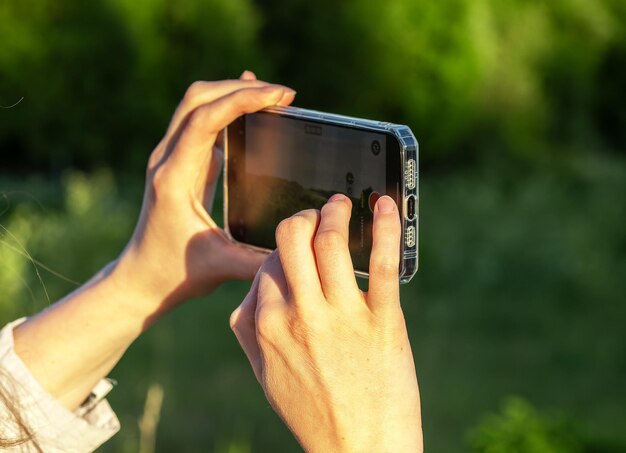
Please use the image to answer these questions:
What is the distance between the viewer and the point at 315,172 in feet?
4.37

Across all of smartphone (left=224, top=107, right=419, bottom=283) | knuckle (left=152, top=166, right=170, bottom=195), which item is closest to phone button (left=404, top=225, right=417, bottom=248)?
smartphone (left=224, top=107, right=419, bottom=283)

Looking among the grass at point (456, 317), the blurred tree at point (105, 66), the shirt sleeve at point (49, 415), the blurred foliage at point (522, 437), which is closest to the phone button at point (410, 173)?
the shirt sleeve at point (49, 415)

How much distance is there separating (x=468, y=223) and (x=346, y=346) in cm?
747

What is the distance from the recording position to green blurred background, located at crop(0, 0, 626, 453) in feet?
19.8

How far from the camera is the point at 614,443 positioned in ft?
12.4

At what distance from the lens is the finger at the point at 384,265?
0.86 meters

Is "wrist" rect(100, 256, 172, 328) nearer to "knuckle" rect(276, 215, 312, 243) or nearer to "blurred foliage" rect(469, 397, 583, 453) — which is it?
"knuckle" rect(276, 215, 312, 243)

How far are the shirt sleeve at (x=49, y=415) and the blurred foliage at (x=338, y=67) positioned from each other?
22.8ft

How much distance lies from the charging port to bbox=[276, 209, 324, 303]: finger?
24 cm

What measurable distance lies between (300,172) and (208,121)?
0.14m

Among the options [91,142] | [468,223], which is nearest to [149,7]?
[91,142]

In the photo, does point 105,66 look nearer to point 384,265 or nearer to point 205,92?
point 205,92

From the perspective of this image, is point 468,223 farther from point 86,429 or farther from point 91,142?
point 86,429

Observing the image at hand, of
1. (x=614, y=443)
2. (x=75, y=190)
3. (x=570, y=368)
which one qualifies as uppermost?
(x=75, y=190)
